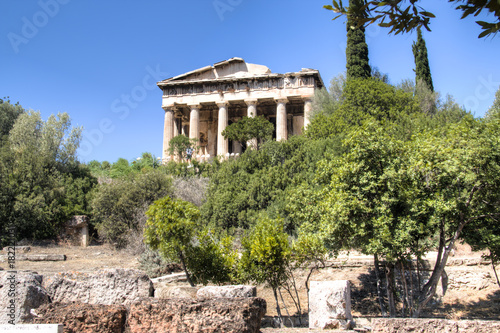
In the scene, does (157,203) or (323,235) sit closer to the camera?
(323,235)

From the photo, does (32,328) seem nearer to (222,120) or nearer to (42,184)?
(42,184)

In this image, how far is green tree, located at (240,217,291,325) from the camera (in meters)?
9.16

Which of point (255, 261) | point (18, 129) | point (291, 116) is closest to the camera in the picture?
point (255, 261)

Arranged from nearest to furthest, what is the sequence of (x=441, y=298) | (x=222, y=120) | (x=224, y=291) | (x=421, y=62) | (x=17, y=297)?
(x=17, y=297) < (x=224, y=291) < (x=441, y=298) < (x=421, y=62) < (x=222, y=120)

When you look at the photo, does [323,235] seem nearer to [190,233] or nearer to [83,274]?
[190,233]

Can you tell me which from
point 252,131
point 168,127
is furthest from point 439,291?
point 168,127

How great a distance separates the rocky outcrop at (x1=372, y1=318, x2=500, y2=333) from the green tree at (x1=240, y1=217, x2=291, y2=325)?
454cm

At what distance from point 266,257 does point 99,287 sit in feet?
12.5

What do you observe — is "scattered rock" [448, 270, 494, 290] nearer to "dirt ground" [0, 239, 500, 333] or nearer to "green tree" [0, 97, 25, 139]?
"dirt ground" [0, 239, 500, 333]

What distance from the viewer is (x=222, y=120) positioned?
118ft

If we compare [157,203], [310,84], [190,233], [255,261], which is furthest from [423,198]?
[310,84]

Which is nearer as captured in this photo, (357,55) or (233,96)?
(357,55)

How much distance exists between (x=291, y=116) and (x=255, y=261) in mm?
30507

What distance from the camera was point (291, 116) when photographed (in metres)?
38.9
